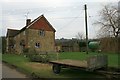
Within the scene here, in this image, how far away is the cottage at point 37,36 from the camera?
54750 millimetres

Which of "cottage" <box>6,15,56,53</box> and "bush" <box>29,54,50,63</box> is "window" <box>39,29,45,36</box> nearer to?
"cottage" <box>6,15,56,53</box>

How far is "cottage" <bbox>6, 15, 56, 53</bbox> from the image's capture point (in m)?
54.8

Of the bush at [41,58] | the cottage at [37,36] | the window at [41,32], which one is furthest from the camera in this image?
the window at [41,32]

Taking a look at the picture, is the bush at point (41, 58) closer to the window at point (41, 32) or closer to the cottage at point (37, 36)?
the cottage at point (37, 36)

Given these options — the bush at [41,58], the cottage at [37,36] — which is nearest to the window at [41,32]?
the cottage at [37,36]

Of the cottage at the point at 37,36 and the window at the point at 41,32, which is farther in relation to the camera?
the window at the point at 41,32

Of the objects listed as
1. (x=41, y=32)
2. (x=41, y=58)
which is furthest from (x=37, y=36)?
(x=41, y=58)

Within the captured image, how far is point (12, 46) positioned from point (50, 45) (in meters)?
12.6

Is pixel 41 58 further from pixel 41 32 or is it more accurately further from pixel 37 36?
pixel 41 32

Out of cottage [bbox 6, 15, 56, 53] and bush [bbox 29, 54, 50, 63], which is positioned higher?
cottage [bbox 6, 15, 56, 53]

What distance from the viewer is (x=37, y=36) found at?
55.8 meters

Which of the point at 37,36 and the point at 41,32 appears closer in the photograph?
the point at 37,36

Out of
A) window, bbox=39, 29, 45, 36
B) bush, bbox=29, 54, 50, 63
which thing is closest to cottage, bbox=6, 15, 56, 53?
window, bbox=39, 29, 45, 36

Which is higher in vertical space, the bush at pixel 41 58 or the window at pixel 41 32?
the window at pixel 41 32
